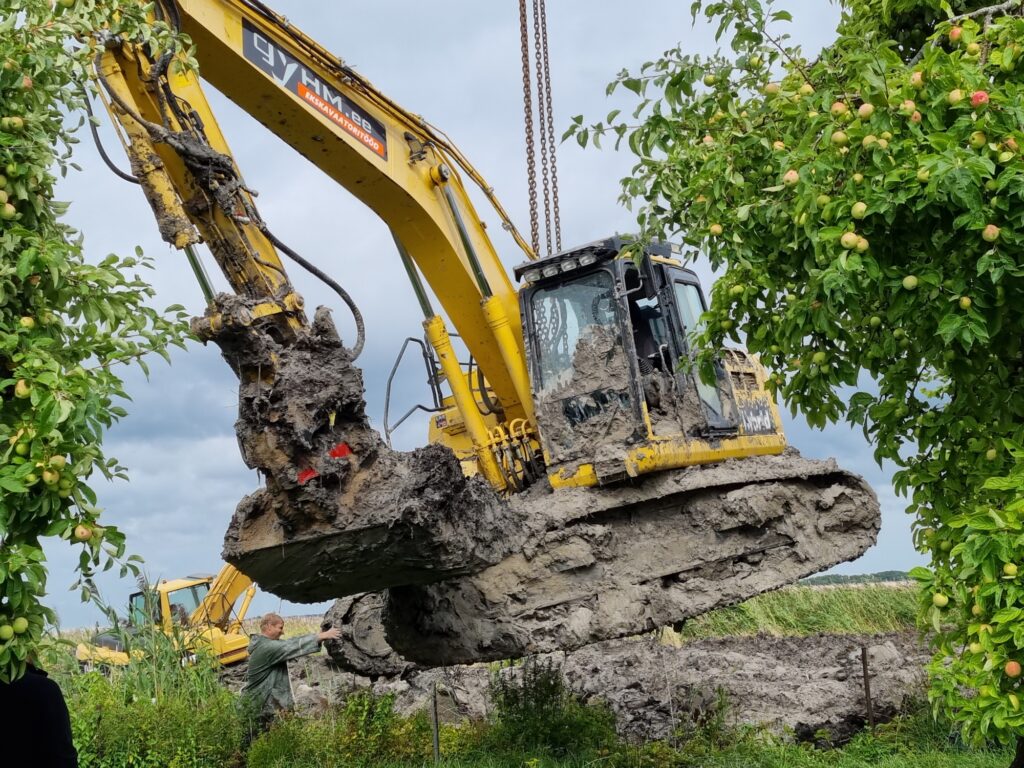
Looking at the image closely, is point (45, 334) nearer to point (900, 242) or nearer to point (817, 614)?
point (900, 242)

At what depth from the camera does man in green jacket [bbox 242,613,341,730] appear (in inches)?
344

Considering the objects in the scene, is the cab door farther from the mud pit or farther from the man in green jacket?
the man in green jacket

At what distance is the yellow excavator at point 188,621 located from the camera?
347 inches

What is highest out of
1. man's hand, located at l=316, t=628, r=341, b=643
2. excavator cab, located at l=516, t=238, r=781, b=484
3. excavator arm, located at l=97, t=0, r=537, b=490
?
excavator arm, located at l=97, t=0, r=537, b=490

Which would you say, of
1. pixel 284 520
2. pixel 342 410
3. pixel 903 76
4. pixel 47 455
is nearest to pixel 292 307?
pixel 342 410

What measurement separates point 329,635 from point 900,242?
18.2ft

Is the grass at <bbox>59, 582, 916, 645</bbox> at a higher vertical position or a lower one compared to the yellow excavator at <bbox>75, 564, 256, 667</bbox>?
lower

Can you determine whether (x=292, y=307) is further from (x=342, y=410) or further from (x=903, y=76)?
(x=903, y=76)

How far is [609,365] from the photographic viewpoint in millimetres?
7699

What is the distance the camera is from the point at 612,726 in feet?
26.7

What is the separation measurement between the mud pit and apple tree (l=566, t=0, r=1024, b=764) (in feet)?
6.23

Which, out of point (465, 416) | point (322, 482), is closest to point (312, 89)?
point (465, 416)

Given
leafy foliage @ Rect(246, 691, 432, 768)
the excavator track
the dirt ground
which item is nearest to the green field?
leafy foliage @ Rect(246, 691, 432, 768)

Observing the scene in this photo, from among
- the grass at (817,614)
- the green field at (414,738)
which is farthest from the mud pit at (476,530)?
the grass at (817,614)
